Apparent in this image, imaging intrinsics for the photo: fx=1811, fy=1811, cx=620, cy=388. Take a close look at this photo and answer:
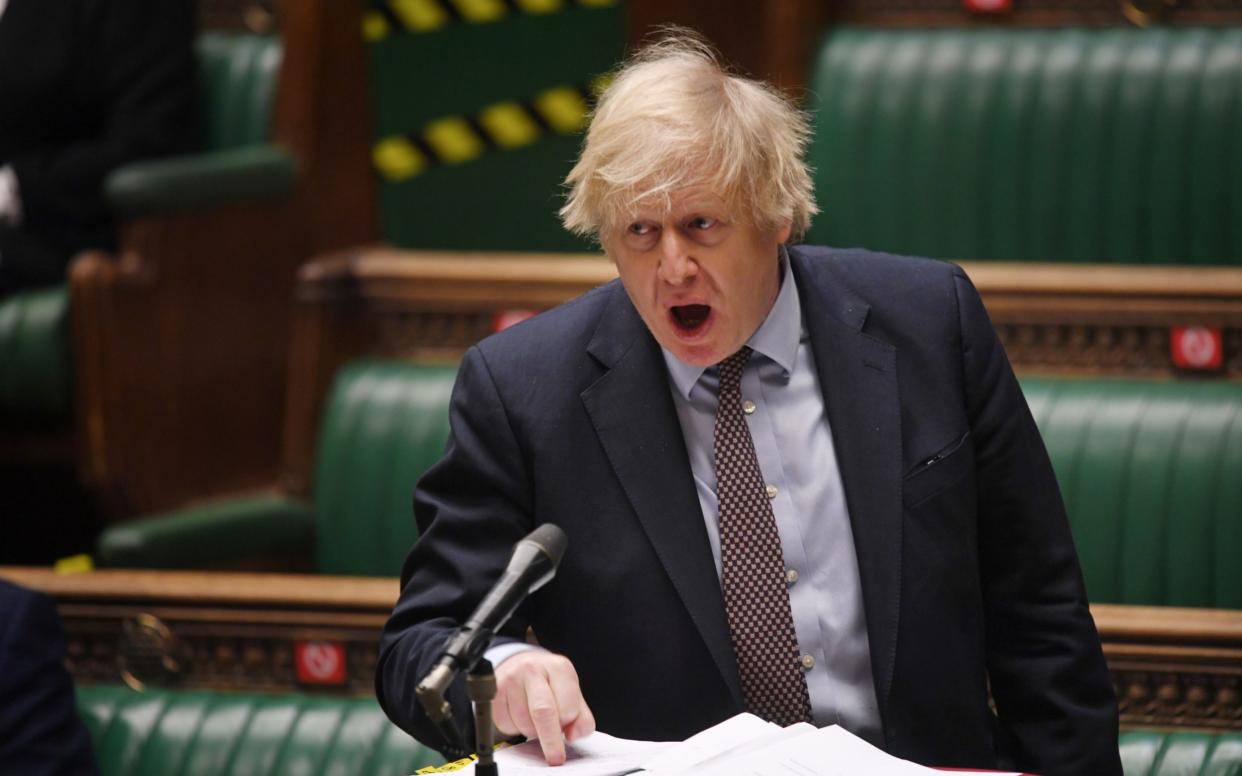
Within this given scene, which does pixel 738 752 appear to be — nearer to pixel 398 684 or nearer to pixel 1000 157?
pixel 398 684

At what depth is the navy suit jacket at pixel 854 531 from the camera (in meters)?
1.33

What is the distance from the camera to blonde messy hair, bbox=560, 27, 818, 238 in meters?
1.26

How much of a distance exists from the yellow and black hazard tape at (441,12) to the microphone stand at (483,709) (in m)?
2.05

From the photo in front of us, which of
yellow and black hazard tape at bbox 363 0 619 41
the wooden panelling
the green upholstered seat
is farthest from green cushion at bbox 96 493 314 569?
yellow and black hazard tape at bbox 363 0 619 41

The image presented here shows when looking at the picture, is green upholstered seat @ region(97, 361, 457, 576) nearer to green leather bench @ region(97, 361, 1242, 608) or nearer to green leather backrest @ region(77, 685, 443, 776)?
green leather bench @ region(97, 361, 1242, 608)

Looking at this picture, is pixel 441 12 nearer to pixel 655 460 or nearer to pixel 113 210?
pixel 113 210

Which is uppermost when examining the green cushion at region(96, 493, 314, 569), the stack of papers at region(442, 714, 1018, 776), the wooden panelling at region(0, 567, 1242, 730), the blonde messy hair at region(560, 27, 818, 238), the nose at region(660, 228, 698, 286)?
the blonde messy hair at region(560, 27, 818, 238)

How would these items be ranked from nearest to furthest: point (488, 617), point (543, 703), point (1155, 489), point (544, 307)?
point (488, 617)
point (543, 703)
point (1155, 489)
point (544, 307)

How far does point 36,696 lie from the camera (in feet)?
6.14

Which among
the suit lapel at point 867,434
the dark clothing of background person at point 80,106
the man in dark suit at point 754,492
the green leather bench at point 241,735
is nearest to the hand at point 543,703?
the man in dark suit at point 754,492

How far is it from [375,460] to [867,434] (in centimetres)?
130

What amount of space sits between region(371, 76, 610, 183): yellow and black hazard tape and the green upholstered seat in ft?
1.90

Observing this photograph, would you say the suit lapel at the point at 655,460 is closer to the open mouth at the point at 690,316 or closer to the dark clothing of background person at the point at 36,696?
the open mouth at the point at 690,316

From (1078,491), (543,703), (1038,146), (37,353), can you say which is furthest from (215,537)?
(543,703)
